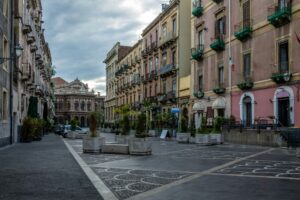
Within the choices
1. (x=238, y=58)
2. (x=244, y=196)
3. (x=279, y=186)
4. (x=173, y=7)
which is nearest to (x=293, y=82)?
(x=238, y=58)

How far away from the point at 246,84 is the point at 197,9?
12651 millimetres

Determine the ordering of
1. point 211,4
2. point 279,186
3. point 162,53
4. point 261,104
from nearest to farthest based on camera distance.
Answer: point 279,186 → point 261,104 → point 211,4 → point 162,53

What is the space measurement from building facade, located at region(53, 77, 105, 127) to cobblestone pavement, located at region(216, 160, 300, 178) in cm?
11867

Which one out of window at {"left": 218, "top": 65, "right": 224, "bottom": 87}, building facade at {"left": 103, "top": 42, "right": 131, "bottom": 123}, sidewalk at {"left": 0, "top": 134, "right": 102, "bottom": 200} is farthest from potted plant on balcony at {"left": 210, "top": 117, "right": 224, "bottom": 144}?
building facade at {"left": 103, "top": 42, "right": 131, "bottom": 123}

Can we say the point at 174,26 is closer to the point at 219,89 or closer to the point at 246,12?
the point at 219,89

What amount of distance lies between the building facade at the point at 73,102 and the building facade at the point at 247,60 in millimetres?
94839

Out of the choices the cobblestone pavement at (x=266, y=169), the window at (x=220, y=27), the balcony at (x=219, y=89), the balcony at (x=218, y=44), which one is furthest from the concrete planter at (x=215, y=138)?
the cobblestone pavement at (x=266, y=169)

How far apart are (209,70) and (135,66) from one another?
31.4 meters

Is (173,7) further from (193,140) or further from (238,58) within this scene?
(193,140)

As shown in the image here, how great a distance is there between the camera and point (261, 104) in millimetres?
30062

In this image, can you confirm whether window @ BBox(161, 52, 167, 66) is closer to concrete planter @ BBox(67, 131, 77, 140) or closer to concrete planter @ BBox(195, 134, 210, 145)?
concrete planter @ BBox(67, 131, 77, 140)

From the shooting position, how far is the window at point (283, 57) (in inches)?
1080

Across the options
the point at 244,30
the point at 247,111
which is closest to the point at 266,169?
the point at 247,111

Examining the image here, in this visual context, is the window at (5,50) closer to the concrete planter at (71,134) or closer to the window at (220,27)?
the concrete planter at (71,134)
